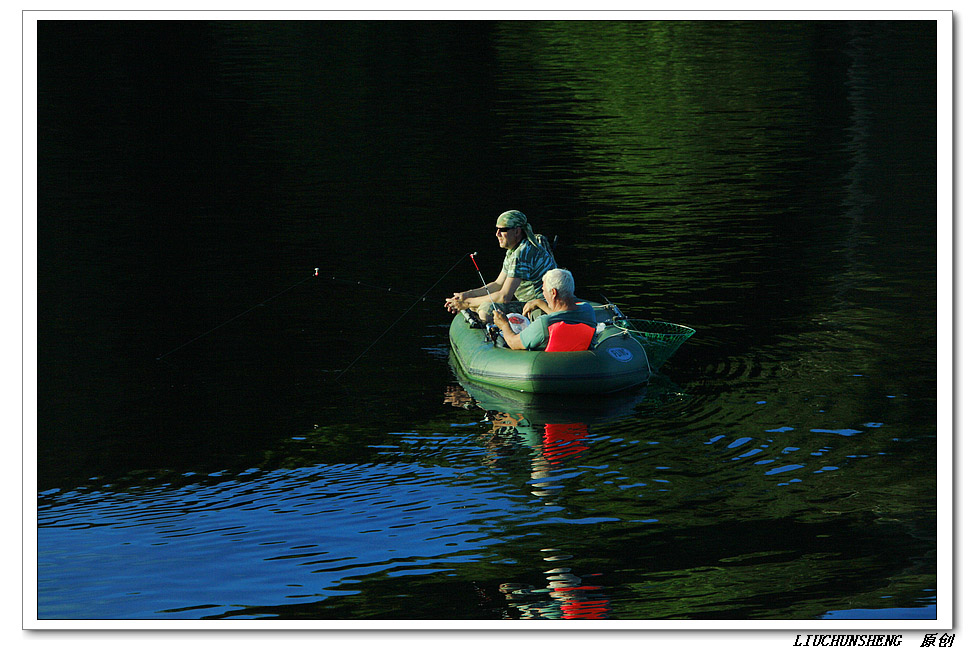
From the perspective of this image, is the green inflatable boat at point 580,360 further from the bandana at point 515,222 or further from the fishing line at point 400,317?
the fishing line at point 400,317

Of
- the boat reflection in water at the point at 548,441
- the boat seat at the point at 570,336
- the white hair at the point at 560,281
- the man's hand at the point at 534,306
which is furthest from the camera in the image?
the man's hand at the point at 534,306

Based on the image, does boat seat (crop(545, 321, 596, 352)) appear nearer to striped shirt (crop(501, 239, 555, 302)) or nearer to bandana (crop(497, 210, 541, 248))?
striped shirt (crop(501, 239, 555, 302))

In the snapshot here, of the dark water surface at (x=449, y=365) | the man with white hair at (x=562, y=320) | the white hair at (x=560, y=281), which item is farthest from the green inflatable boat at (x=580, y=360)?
the white hair at (x=560, y=281)

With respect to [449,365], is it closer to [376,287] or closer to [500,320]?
[500,320]

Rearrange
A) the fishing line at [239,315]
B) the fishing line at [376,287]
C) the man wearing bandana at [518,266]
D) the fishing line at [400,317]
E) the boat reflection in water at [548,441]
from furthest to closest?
the fishing line at [376,287]
the fishing line at [239,315]
the fishing line at [400,317]
the man wearing bandana at [518,266]
the boat reflection in water at [548,441]

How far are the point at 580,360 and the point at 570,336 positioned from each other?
0.23 metres

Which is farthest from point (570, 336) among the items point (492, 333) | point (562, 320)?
point (492, 333)

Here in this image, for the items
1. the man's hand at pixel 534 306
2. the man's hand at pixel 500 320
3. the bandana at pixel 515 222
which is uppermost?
the bandana at pixel 515 222

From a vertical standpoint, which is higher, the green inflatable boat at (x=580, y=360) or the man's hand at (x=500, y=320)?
the man's hand at (x=500, y=320)

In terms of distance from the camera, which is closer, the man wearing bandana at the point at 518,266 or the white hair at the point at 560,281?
the white hair at the point at 560,281

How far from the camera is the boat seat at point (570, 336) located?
32.4 ft

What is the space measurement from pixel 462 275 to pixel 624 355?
5713mm

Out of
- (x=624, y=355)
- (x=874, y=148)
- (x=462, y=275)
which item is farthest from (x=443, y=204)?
(x=624, y=355)

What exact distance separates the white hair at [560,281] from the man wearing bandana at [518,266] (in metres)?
1.15
